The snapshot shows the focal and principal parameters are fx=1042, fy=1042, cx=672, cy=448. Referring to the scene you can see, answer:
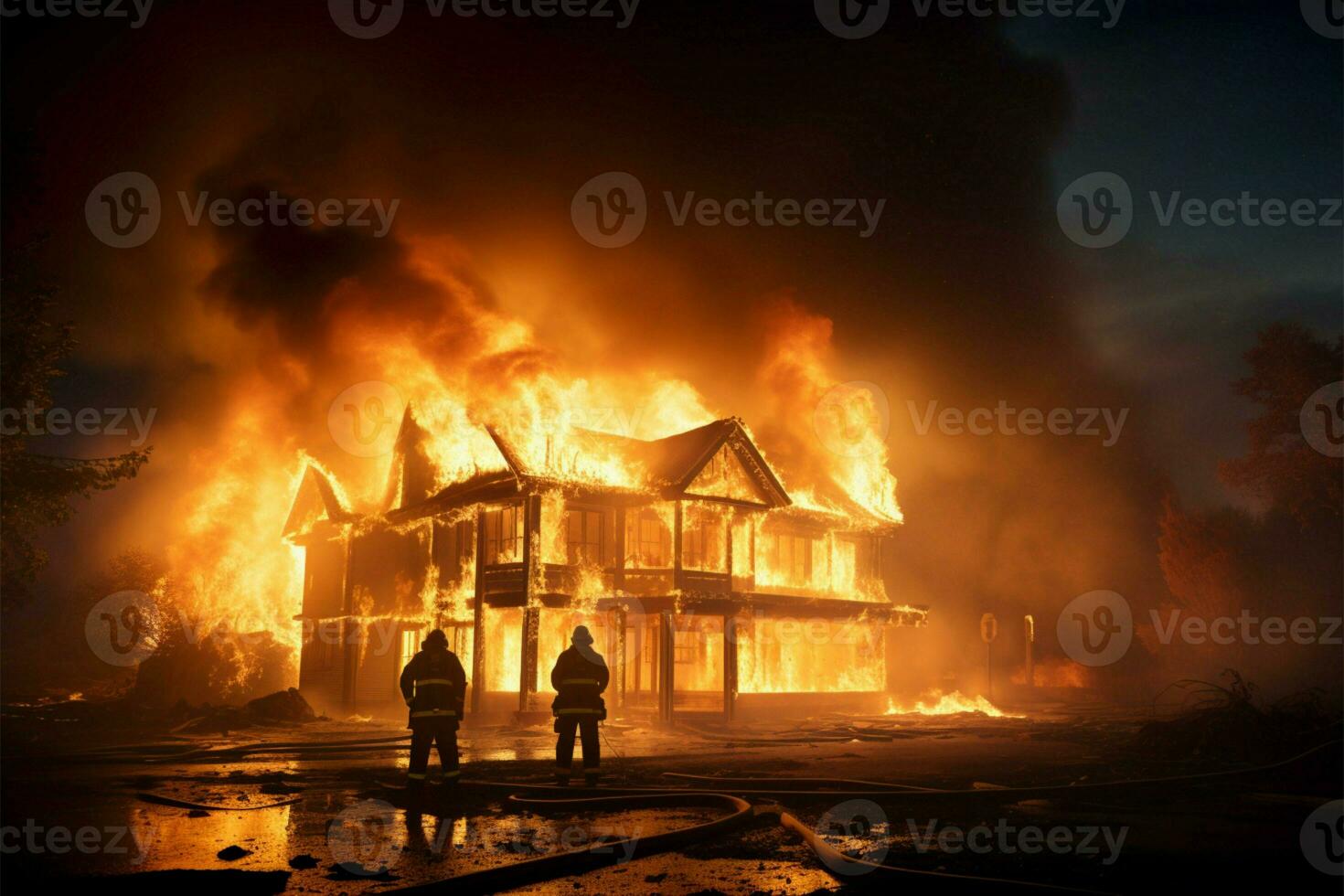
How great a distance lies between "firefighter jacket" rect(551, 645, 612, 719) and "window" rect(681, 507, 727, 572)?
674 inches

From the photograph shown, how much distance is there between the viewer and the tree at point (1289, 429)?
4269cm

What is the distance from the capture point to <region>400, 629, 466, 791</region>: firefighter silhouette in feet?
38.6

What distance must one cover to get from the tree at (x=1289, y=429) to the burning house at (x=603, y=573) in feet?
62.8

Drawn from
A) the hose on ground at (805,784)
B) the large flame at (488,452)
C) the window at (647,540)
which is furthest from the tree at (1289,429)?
the hose on ground at (805,784)

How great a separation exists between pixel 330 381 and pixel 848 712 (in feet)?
69.1

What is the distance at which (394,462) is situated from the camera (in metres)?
32.7

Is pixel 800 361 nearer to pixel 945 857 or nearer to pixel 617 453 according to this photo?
pixel 617 453

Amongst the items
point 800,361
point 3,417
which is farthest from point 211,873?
point 800,361

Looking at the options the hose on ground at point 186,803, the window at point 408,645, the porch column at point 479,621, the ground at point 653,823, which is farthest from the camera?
the window at point 408,645

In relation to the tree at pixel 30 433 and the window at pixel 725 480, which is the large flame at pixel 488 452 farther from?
the tree at pixel 30 433

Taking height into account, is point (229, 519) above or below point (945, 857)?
above

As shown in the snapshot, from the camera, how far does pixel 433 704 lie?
1211 cm

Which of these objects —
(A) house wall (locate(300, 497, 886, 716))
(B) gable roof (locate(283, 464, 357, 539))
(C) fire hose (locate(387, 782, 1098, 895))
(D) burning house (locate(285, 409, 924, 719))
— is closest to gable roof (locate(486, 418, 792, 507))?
(D) burning house (locate(285, 409, 924, 719))

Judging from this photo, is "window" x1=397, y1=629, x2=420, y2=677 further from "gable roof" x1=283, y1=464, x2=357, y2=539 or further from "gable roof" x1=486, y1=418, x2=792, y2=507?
"gable roof" x1=486, y1=418, x2=792, y2=507
